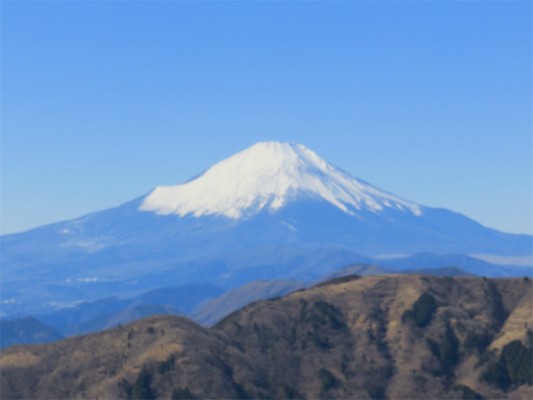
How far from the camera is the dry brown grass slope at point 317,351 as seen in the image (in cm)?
8706

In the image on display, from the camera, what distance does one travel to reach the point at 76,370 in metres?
90.3

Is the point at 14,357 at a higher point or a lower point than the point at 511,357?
higher

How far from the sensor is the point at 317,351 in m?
96.9

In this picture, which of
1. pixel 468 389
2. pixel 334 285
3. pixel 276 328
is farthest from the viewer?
pixel 334 285

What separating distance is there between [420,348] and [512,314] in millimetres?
Answer: 12356

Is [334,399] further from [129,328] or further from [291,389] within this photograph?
[129,328]

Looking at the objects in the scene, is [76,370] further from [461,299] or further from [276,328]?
[461,299]

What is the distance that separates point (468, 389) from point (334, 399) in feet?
42.8

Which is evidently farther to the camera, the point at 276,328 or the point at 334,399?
the point at 276,328

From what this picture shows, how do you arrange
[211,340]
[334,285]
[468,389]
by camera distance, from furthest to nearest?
[334,285] < [211,340] < [468,389]

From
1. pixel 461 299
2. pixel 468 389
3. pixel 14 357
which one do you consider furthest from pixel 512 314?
pixel 14 357

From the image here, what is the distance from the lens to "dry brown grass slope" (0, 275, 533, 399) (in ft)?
286

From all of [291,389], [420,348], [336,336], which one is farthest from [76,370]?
[420,348]

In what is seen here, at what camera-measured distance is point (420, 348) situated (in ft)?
314
